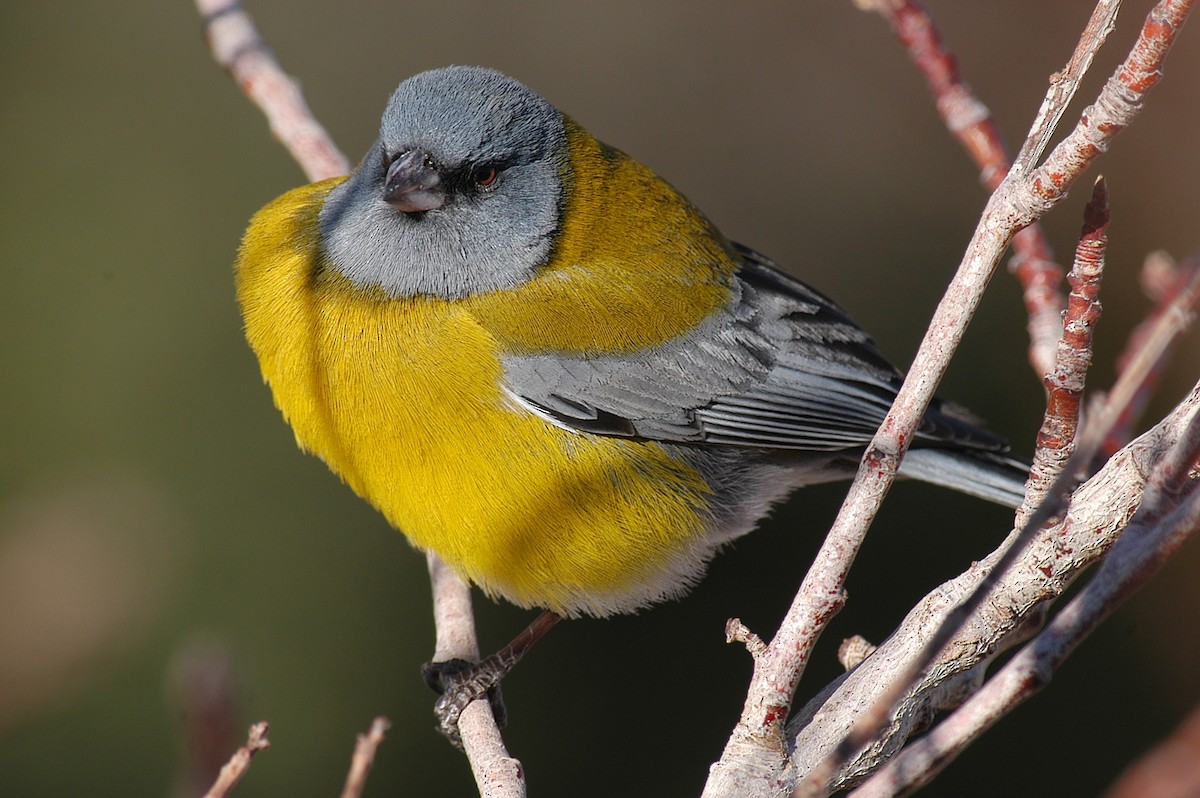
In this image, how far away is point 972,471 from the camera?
331cm

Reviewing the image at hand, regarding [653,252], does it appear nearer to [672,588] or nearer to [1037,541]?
[672,588]

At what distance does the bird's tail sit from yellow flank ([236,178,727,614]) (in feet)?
2.29

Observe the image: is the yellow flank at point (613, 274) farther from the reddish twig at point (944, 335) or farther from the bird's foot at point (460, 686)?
the reddish twig at point (944, 335)

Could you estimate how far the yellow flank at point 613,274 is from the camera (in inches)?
116

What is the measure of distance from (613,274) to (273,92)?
1.39 m

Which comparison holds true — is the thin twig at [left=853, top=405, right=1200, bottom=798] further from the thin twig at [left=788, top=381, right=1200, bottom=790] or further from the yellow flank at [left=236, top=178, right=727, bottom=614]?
the yellow flank at [left=236, top=178, right=727, bottom=614]

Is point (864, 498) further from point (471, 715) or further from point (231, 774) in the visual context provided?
point (471, 715)

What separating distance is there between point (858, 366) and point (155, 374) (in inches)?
116

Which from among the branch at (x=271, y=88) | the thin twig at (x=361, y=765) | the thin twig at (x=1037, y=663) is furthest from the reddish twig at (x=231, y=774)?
the branch at (x=271, y=88)

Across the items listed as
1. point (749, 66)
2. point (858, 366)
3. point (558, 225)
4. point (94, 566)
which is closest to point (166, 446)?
point (94, 566)

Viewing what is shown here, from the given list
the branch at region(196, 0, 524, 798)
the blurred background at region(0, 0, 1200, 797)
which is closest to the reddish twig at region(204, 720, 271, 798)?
the blurred background at region(0, 0, 1200, 797)

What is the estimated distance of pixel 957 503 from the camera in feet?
16.9

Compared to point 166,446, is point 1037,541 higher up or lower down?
lower down

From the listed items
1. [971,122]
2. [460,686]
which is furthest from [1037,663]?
A: [460,686]
